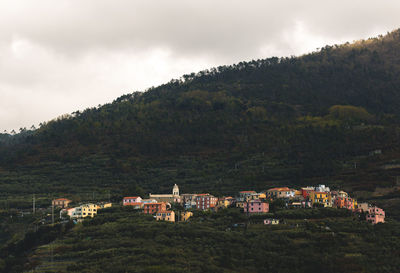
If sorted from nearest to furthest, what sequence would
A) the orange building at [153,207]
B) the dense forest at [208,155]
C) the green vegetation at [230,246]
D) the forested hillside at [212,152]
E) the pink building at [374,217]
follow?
the green vegetation at [230,246] < the pink building at [374,217] < the orange building at [153,207] < the dense forest at [208,155] < the forested hillside at [212,152]

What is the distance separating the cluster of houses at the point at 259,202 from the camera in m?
98.6

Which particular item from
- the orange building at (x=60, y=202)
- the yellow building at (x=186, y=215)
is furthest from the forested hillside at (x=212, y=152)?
the yellow building at (x=186, y=215)

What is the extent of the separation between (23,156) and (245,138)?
56899 mm

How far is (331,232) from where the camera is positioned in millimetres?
86000

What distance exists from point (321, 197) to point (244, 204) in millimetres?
12555

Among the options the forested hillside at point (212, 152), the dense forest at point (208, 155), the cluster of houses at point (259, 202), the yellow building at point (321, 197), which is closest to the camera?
the cluster of houses at point (259, 202)

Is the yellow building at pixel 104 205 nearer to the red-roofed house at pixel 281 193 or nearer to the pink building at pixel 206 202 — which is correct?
the pink building at pixel 206 202

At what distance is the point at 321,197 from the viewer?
105m

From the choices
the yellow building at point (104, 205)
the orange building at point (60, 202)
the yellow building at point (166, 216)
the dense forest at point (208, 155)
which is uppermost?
the dense forest at point (208, 155)

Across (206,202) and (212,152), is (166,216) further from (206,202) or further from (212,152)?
(212,152)

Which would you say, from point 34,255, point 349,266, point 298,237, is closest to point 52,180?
point 34,255

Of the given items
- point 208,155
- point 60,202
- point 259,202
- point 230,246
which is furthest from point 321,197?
point 208,155

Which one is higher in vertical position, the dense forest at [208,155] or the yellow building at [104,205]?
the dense forest at [208,155]

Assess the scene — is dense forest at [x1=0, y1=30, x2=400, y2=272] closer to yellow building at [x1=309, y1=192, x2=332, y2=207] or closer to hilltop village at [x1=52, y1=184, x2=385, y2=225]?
hilltop village at [x1=52, y1=184, x2=385, y2=225]
